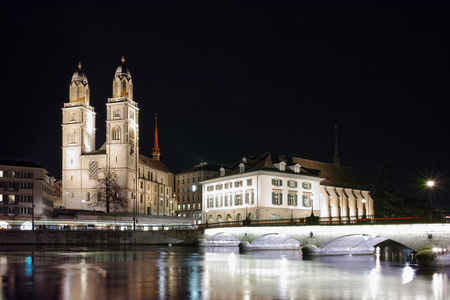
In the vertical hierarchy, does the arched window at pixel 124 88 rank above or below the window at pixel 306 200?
above

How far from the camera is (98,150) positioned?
126 metres

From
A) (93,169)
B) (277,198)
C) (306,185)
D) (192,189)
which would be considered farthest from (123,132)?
(277,198)

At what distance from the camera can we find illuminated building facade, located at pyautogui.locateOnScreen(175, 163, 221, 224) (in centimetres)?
14588

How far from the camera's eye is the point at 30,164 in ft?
345

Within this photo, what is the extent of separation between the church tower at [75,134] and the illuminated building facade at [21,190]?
48.4 ft

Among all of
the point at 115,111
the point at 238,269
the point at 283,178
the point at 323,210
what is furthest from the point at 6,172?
the point at 238,269

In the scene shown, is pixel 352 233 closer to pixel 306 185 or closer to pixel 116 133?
pixel 306 185

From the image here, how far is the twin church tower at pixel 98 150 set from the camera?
12062cm

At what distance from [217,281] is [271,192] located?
Result: 180 ft

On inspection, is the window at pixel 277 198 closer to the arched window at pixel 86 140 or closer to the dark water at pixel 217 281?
the dark water at pixel 217 281

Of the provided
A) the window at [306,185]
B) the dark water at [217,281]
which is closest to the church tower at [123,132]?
the window at [306,185]

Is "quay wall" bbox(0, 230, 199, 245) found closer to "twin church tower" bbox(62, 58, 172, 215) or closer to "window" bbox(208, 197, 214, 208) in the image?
"window" bbox(208, 197, 214, 208)

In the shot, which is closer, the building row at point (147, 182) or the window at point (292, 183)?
the building row at point (147, 182)

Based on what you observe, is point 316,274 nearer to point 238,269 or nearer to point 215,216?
point 238,269
